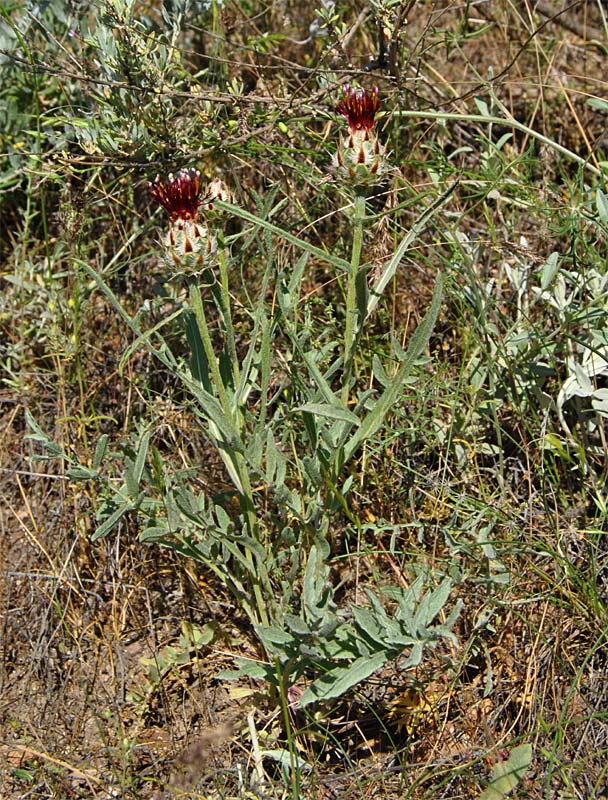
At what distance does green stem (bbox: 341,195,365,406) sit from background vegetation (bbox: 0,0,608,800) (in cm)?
7

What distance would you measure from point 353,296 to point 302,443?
2.12ft

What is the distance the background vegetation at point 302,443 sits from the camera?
7.13 ft

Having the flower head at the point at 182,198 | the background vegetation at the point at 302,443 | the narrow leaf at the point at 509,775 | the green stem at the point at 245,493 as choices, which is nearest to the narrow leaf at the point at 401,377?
the background vegetation at the point at 302,443

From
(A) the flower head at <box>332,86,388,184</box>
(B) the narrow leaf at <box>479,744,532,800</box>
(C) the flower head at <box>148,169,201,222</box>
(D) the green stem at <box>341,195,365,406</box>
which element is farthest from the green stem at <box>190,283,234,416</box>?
(B) the narrow leaf at <box>479,744,532,800</box>

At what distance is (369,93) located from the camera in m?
1.91

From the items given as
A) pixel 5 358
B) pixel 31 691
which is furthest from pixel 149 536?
pixel 5 358

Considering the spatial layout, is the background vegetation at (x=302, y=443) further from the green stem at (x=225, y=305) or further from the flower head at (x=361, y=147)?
the flower head at (x=361, y=147)

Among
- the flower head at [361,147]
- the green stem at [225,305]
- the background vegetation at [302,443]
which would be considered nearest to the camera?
the flower head at [361,147]

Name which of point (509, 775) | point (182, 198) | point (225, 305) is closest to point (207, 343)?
point (225, 305)

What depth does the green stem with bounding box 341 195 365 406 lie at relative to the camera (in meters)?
1.92

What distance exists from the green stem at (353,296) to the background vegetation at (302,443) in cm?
7

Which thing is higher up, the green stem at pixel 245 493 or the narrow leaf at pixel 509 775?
the green stem at pixel 245 493

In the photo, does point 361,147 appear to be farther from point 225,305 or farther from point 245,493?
point 245,493

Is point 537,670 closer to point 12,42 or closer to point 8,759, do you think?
point 8,759
